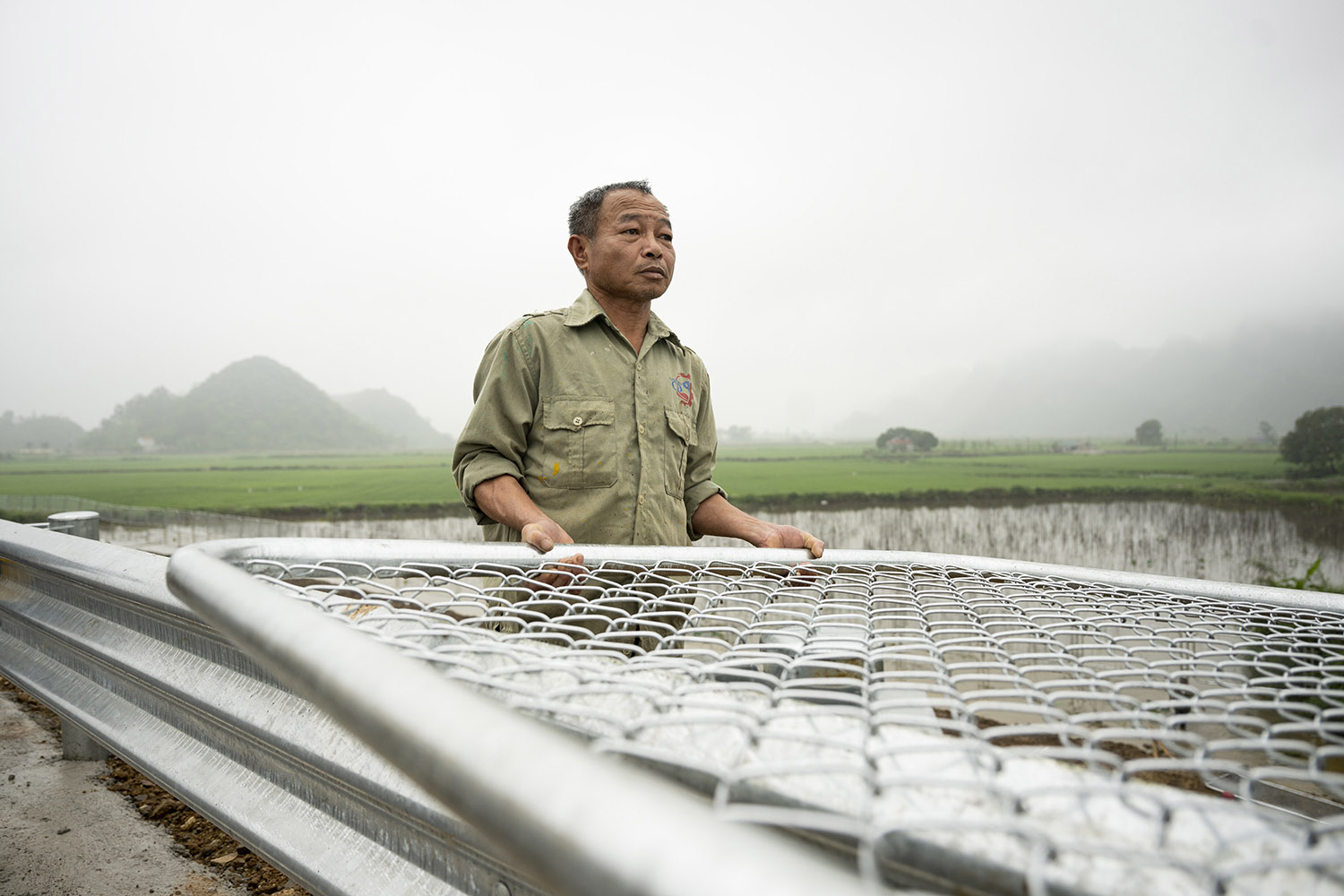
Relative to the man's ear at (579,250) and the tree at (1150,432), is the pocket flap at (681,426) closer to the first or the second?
the man's ear at (579,250)

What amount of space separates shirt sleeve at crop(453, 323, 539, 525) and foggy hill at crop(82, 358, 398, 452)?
122m

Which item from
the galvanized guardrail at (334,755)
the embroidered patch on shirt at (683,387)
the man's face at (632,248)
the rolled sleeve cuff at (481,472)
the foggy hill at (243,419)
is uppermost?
the foggy hill at (243,419)

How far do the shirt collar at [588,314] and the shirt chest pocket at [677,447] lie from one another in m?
0.35

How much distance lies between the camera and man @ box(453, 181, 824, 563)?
2.22m

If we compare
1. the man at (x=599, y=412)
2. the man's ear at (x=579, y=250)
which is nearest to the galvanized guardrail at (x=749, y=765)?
the man at (x=599, y=412)

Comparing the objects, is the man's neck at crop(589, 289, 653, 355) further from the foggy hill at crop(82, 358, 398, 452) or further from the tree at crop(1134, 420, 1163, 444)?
the foggy hill at crop(82, 358, 398, 452)

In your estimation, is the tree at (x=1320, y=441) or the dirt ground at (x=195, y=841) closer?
the dirt ground at (x=195, y=841)

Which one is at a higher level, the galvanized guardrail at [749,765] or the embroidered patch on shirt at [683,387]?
the embroidered patch on shirt at [683,387]

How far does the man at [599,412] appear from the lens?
222cm

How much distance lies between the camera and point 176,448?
10475 centimetres

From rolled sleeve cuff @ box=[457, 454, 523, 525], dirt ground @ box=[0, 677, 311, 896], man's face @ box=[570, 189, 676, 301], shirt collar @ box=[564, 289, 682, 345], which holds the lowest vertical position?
dirt ground @ box=[0, 677, 311, 896]

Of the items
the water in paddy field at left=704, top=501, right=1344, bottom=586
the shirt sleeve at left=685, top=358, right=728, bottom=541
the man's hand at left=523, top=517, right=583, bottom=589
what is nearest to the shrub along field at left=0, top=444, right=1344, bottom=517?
the water in paddy field at left=704, top=501, right=1344, bottom=586

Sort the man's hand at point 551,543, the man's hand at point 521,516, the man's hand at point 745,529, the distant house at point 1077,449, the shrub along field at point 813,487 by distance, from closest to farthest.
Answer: the man's hand at point 551,543, the man's hand at point 521,516, the man's hand at point 745,529, the shrub along field at point 813,487, the distant house at point 1077,449

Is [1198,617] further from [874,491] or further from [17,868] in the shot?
[874,491]
